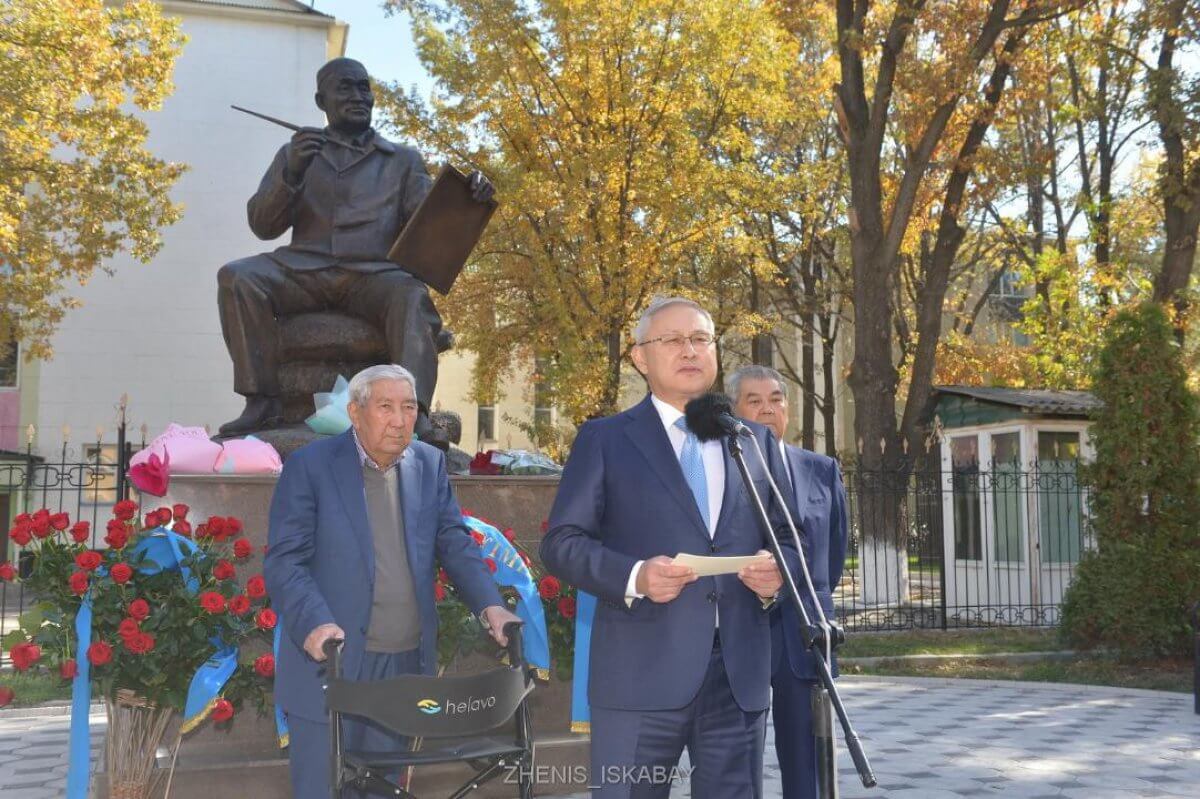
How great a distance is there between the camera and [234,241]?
94.5 ft

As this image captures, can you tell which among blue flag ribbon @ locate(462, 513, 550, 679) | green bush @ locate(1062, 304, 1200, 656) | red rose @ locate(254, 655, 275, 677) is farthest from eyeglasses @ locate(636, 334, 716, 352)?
green bush @ locate(1062, 304, 1200, 656)

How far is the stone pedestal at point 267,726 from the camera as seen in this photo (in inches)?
216

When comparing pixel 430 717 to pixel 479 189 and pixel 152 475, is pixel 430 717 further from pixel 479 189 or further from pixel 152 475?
pixel 479 189

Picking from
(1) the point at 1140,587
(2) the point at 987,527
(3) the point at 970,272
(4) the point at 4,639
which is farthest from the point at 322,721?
(3) the point at 970,272

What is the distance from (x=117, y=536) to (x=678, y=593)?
313 centimetres

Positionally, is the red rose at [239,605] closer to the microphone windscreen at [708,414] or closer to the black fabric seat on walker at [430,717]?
the black fabric seat on walker at [430,717]

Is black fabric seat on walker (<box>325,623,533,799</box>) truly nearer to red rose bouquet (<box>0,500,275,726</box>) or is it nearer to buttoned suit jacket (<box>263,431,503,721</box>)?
buttoned suit jacket (<box>263,431,503,721</box>)

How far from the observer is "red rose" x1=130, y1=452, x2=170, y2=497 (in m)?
5.71

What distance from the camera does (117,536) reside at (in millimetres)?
5207

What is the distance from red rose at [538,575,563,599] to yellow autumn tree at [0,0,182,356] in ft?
54.2

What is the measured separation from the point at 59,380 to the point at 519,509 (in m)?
24.5

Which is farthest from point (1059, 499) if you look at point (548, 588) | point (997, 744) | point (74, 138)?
point (74, 138)

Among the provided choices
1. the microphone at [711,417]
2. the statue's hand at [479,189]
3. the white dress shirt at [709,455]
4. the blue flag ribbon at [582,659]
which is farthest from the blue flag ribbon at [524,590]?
the microphone at [711,417]

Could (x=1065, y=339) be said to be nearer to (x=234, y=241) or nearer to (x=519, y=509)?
(x=234, y=241)
